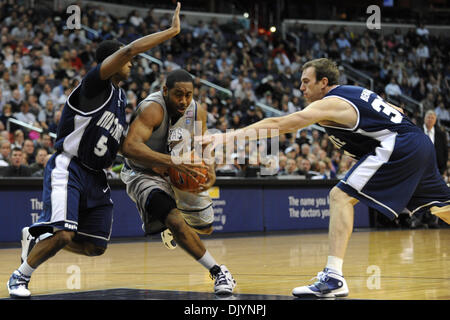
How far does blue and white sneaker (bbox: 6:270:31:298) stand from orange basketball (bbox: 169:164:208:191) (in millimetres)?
1348

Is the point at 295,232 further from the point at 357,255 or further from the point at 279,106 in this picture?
the point at 279,106

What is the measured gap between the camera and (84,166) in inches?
220

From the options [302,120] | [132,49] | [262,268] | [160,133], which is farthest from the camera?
[262,268]

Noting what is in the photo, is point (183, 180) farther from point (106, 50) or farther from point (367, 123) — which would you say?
point (367, 123)

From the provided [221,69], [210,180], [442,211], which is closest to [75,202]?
[210,180]

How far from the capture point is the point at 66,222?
5.29 m

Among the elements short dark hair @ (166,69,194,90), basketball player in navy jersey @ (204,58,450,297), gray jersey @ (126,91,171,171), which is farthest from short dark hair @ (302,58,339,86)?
gray jersey @ (126,91,171,171)

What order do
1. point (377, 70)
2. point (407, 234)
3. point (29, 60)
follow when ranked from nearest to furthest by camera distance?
point (407, 234), point (29, 60), point (377, 70)

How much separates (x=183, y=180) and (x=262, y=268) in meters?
2.29

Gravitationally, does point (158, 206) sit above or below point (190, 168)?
below

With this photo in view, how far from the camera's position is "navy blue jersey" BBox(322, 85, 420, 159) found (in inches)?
208

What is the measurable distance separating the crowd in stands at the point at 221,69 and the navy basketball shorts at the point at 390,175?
7.22m

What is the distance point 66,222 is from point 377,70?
19.9 metres
